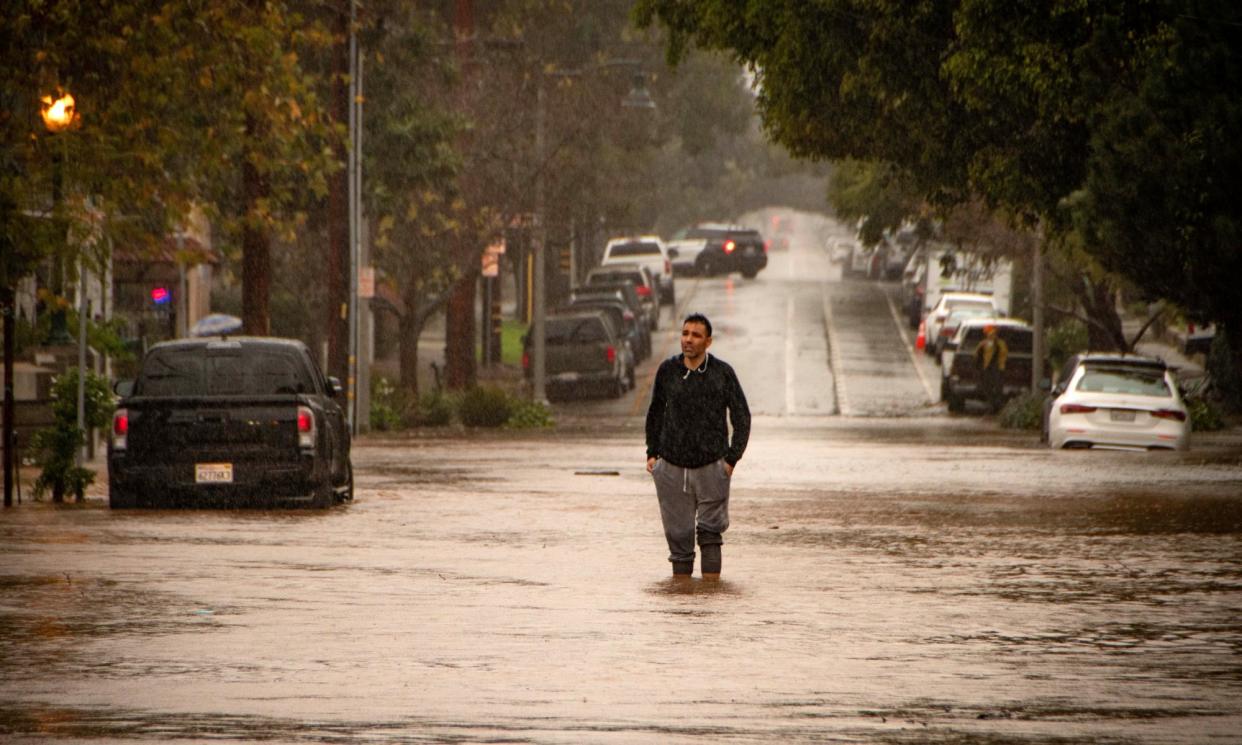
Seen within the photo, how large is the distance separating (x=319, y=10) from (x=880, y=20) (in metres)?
15.3

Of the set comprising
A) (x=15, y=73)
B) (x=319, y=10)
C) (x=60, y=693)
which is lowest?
(x=60, y=693)

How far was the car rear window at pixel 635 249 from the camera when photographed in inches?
3066

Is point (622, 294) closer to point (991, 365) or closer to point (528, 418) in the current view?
point (991, 365)

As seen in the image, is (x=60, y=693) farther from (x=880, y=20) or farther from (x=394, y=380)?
(x=394, y=380)

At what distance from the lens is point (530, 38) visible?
66812mm

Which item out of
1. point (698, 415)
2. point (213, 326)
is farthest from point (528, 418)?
point (698, 415)

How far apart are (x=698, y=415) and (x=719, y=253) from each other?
7670 centimetres

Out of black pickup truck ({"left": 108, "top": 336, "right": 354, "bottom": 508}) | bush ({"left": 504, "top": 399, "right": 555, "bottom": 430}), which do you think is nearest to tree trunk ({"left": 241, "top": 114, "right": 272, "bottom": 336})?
bush ({"left": 504, "top": 399, "right": 555, "bottom": 430})

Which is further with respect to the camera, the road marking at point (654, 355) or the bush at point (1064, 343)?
the bush at point (1064, 343)

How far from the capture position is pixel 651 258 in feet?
255

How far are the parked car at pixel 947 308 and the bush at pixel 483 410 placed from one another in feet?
69.5

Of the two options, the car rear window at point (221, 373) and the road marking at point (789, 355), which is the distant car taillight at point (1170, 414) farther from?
the road marking at point (789, 355)

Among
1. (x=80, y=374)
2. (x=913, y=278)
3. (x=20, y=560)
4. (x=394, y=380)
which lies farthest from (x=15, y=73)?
(x=913, y=278)

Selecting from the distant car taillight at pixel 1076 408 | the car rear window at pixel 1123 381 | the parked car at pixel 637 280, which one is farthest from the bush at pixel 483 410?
the parked car at pixel 637 280
